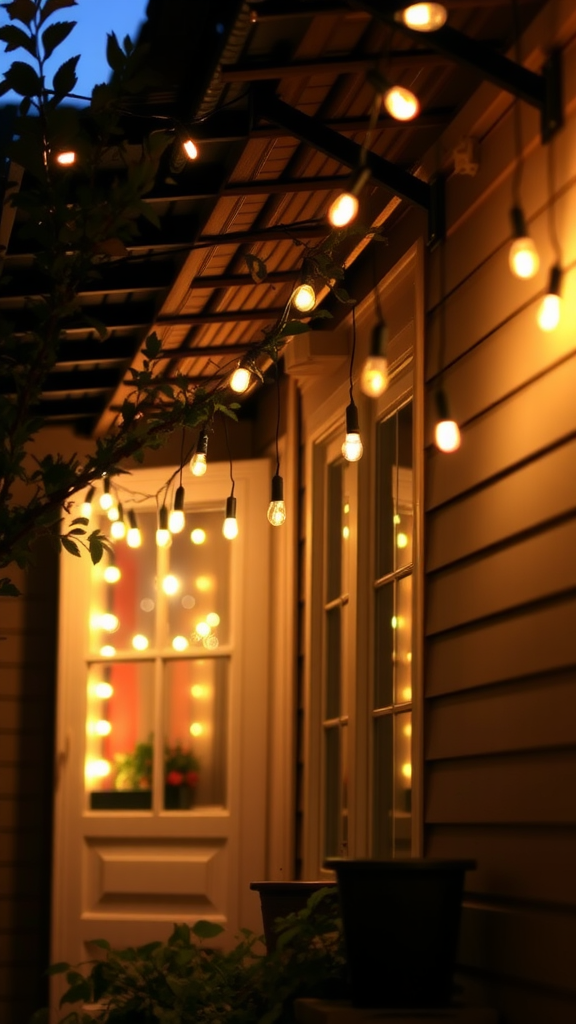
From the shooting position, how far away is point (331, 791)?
4.77 meters

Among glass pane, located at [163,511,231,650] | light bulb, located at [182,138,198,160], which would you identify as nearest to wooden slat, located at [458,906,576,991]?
light bulb, located at [182,138,198,160]

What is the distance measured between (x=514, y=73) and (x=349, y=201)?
1.59 ft

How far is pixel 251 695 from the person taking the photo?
5.40m

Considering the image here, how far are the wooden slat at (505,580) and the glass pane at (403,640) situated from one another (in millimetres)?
555

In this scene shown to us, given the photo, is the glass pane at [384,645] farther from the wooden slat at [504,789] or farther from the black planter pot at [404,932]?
the black planter pot at [404,932]

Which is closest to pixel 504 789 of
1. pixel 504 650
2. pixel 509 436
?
pixel 504 650

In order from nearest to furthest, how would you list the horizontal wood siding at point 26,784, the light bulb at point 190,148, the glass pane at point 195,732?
the light bulb at point 190,148 < the glass pane at point 195,732 < the horizontal wood siding at point 26,784

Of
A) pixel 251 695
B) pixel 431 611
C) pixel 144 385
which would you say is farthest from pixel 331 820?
Result: pixel 144 385

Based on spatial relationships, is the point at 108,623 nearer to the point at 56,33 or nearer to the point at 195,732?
the point at 195,732

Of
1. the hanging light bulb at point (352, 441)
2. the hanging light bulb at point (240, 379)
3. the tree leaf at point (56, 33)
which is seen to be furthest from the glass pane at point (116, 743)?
the tree leaf at point (56, 33)

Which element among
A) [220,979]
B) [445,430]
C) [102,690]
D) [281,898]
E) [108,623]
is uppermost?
[445,430]

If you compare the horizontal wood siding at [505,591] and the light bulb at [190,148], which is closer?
the horizontal wood siding at [505,591]

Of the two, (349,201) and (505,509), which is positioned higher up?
(349,201)

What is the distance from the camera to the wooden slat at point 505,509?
2523 mm
